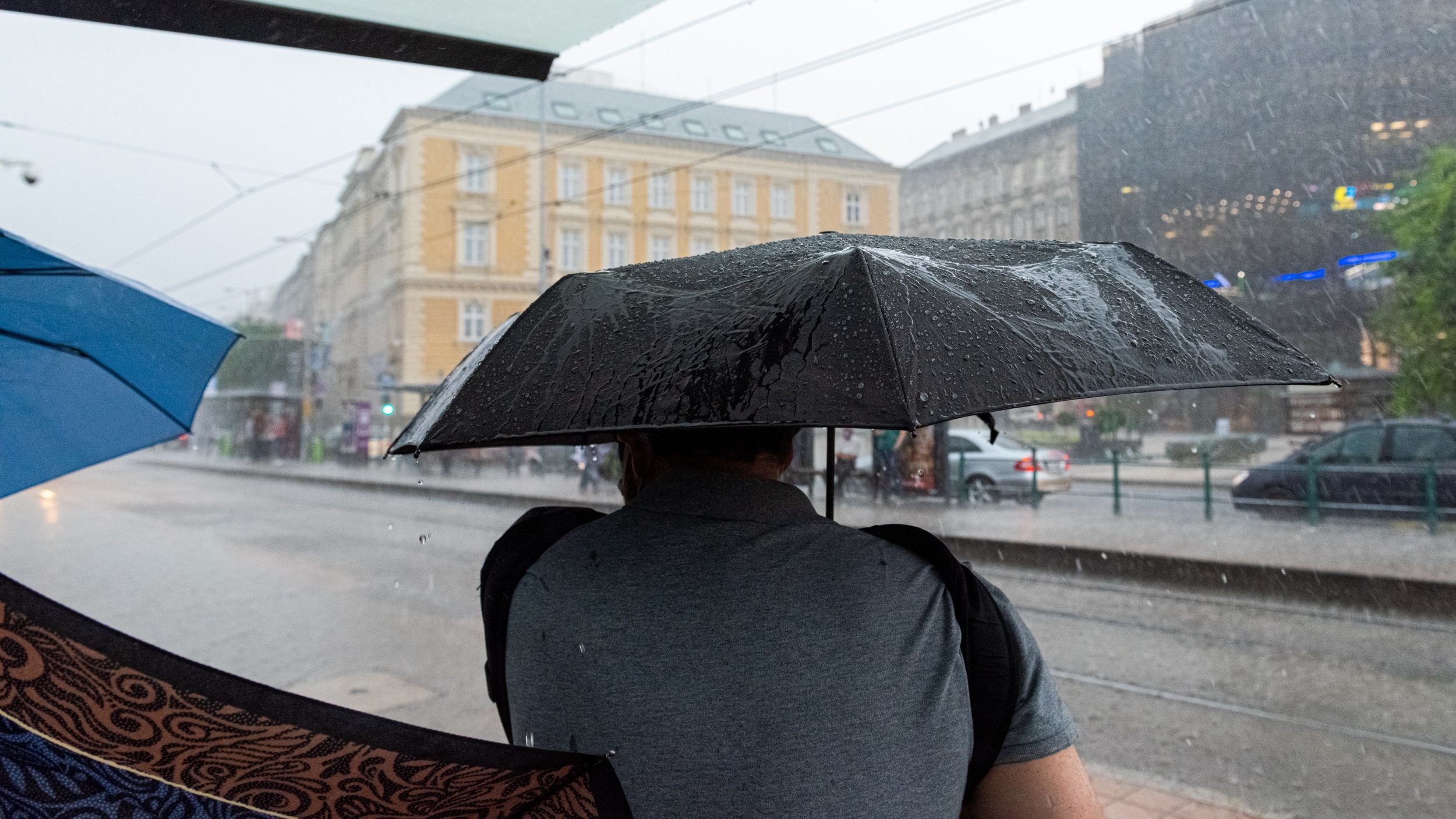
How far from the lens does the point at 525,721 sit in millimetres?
1230

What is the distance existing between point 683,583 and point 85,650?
614 mm

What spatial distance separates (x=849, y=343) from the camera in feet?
3.61

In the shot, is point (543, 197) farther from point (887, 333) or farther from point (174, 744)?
point (174, 744)

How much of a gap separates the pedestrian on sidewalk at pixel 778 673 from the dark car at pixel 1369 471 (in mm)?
13207

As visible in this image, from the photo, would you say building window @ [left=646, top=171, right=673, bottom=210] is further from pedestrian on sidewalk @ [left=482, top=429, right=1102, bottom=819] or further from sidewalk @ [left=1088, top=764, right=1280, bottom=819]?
pedestrian on sidewalk @ [left=482, top=429, right=1102, bottom=819]

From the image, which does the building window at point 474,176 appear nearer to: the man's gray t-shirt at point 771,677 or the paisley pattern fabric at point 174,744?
the man's gray t-shirt at point 771,677

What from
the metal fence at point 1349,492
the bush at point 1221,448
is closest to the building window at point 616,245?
the bush at point 1221,448

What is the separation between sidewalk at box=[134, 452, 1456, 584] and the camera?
9359 mm

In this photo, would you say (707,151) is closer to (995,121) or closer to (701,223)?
(701,223)

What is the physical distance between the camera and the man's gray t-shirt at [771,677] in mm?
1066

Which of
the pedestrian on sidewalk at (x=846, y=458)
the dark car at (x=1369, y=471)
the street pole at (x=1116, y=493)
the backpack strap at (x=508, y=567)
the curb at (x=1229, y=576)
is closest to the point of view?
the backpack strap at (x=508, y=567)

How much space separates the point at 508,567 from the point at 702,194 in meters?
23.5

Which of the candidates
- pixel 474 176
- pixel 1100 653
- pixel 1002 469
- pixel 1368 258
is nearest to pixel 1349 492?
pixel 1002 469

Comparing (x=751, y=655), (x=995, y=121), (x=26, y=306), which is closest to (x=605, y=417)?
(x=751, y=655)
